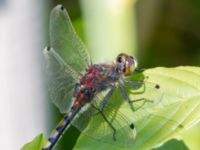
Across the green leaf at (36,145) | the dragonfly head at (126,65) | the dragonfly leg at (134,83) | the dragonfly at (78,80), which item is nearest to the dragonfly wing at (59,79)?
the dragonfly at (78,80)

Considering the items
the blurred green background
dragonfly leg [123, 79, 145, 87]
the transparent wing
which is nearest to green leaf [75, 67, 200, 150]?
dragonfly leg [123, 79, 145, 87]

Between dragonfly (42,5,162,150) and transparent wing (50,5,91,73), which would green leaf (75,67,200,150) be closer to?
dragonfly (42,5,162,150)

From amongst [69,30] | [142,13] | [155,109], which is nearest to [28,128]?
[142,13]

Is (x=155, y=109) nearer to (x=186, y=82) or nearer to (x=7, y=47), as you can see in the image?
(x=186, y=82)

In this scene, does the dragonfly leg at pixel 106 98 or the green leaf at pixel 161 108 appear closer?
the green leaf at pixel 161 108

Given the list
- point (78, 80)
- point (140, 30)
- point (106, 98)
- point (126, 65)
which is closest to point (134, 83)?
point (106, 98)

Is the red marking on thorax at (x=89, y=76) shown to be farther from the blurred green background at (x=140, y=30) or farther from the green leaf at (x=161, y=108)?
the blurred green background at (x=140, y=30)
